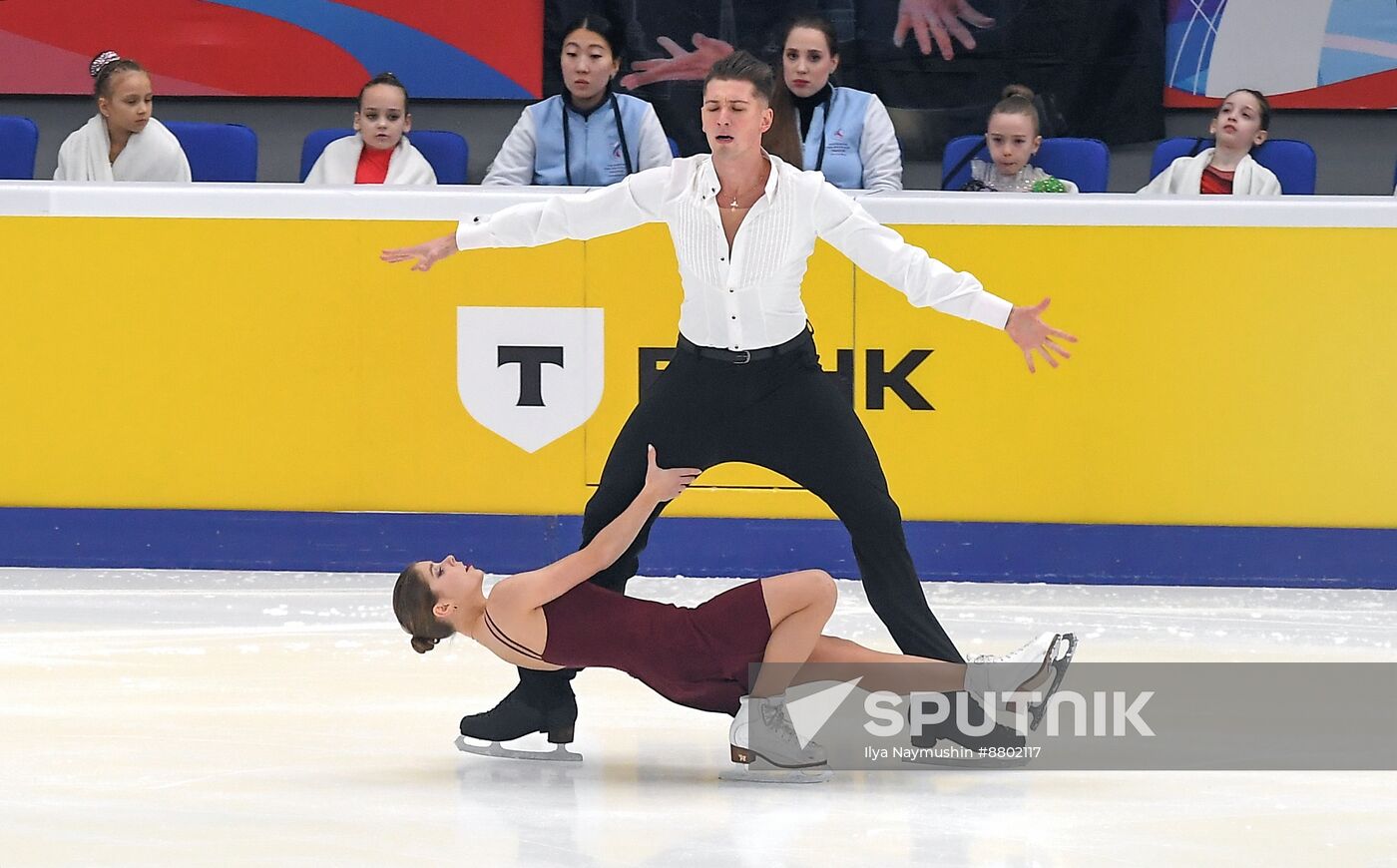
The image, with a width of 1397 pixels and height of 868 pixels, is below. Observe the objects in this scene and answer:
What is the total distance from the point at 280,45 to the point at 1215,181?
420cm

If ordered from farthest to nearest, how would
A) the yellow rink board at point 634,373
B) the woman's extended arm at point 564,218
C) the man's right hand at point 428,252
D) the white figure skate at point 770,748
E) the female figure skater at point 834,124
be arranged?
the female figure skater at point 834,124 → the yellow rink board at point 634,373 → the man's right hand at point 428,252 → the woman's extended arm at point 564,218 → the white figure skate at point 770,748

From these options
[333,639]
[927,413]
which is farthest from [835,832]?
[927,413]

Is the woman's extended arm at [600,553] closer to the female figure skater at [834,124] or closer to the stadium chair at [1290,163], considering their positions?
the female figure skater at [834,124]

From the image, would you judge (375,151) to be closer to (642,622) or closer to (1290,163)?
(1290,163)

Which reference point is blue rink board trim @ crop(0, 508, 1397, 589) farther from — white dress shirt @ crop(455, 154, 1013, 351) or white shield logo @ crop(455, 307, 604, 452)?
white dress shirt @ crop(455, 154, 1013, 351)

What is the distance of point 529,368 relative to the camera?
5.65m

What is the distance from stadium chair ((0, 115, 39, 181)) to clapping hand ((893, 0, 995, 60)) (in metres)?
3.56

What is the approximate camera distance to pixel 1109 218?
18.2 ft

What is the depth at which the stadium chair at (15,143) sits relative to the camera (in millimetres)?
6824

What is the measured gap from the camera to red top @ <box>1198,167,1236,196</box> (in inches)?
249

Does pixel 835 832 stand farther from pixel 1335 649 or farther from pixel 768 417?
pixel 1335 649

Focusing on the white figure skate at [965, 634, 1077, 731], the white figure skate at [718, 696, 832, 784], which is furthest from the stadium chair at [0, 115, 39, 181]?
the white figure skate at [965, 634, 1077, 731]

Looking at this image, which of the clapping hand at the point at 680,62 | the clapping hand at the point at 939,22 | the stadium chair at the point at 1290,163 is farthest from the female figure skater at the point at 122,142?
the stadium chair at the point at 1290,163

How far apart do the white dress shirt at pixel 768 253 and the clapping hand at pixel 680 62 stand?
4272 millimetres
